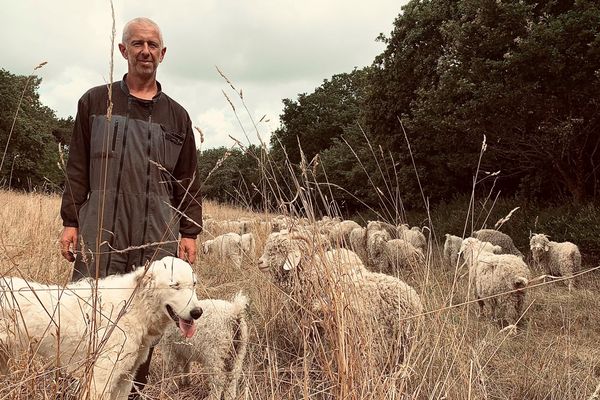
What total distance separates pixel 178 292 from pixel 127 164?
3.27 feet

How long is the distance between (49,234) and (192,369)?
17.8 ft

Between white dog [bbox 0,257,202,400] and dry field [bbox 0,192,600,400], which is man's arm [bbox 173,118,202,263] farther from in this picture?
Result: white dog [bbox 0,257,202,400]

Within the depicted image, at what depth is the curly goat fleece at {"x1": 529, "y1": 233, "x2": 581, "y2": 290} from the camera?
8.57 m

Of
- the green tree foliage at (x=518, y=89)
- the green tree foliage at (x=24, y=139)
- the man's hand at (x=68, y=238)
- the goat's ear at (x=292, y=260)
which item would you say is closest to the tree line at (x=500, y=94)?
the green tree foliage at (x=518, y=89)

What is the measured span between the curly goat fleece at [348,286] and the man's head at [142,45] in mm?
1543

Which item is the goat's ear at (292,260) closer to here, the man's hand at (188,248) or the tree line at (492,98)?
the man's hand at (188,248)

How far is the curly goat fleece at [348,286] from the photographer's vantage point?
8.11ft

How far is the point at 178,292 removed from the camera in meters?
2.93

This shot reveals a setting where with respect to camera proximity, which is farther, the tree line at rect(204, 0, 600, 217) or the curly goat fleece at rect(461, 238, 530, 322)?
the tree line at rect(204, 0, 600, 217)

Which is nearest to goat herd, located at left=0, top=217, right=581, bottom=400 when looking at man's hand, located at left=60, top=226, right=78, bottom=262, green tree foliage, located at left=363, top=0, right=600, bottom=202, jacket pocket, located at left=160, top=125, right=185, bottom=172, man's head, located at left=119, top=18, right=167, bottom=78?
man's hand, located at left=60, top=226, right=78, bottom=262

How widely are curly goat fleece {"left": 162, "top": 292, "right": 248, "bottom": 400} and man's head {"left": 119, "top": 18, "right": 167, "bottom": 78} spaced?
1.85 metres

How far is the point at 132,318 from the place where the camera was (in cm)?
297

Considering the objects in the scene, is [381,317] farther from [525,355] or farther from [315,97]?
[315,97]

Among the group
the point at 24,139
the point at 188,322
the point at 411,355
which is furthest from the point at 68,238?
the point at 24,139
